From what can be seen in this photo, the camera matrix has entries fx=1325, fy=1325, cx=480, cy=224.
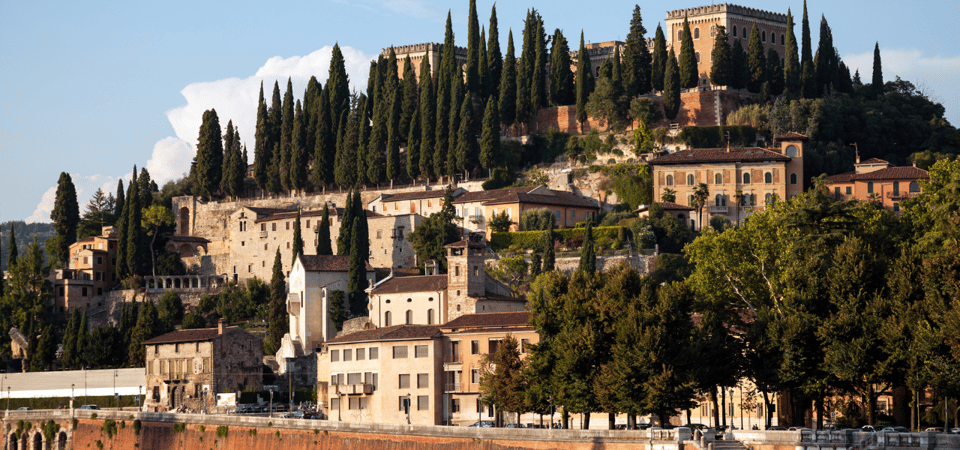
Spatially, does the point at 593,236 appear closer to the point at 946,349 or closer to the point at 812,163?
the point at 812,163

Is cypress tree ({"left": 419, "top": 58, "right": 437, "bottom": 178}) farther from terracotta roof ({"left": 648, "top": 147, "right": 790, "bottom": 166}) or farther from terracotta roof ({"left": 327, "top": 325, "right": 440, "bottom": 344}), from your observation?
terracotta roof ({"left": 327, "top": 325, "right": 440, "bottom": 344})

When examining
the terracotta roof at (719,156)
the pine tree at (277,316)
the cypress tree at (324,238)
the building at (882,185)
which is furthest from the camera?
the cypress tree at (324,238)

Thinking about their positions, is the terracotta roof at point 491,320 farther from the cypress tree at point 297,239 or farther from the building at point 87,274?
the building at point 87,274

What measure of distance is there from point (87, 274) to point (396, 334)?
46.1 meters

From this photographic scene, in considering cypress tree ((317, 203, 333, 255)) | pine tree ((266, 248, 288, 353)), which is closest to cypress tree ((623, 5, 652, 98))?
A: cypress tree ((317, 203, 333, 255))

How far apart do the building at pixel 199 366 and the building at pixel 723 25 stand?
49728 millimetres

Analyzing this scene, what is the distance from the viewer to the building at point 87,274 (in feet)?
322

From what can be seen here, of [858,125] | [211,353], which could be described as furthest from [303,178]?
[858,125]

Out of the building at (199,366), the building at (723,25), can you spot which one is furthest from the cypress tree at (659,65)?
the building at (199,366)

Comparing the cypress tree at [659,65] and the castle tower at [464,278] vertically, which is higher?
the cypress tree at [659,65]

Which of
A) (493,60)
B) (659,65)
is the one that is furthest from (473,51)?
(659,65)

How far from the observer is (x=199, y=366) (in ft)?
240

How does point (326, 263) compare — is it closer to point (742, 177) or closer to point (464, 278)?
point (464, 278)

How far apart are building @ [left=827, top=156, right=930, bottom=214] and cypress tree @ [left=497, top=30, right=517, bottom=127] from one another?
2631cm
